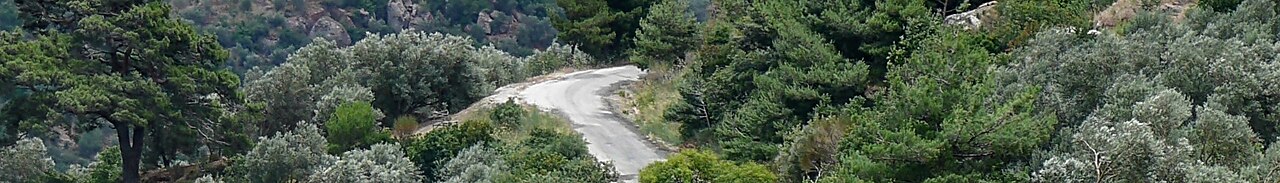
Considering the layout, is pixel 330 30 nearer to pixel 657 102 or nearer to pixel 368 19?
pixel 368 19

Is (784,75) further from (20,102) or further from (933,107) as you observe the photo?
(20,102)

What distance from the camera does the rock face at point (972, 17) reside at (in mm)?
22969

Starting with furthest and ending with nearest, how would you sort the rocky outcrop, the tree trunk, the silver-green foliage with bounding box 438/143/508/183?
the tree trunk, the silver-green foliage with bounding box 438/143/508/183, the rocky outcrop

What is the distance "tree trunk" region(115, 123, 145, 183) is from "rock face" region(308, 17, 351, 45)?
2625 inches

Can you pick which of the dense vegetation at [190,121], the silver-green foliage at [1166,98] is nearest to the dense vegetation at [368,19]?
the dense vegetation at [190,121]

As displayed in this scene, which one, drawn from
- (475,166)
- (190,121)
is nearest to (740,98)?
(475,166)

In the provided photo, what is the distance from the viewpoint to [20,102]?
2484cm

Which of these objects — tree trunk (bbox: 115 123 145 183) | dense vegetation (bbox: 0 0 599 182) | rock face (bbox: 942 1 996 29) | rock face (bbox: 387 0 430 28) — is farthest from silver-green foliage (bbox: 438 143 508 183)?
rock face (bbox: 387 0 430 28)

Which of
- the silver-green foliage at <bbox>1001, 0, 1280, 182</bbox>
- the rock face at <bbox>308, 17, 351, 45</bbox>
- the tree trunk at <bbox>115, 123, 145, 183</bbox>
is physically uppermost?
the rock face at <bbox>308, 17, 351, 45</bbox>

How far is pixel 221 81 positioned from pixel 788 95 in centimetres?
1275

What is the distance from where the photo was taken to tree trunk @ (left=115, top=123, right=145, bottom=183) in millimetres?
26438

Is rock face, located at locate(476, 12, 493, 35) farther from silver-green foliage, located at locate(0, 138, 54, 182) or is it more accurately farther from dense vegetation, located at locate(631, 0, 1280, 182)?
dense vegetation, located at locate(631, 0, 1280, 182)

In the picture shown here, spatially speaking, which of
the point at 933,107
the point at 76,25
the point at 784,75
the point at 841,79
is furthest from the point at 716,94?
the point at 76,25

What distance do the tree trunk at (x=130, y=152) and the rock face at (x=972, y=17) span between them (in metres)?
16.4
